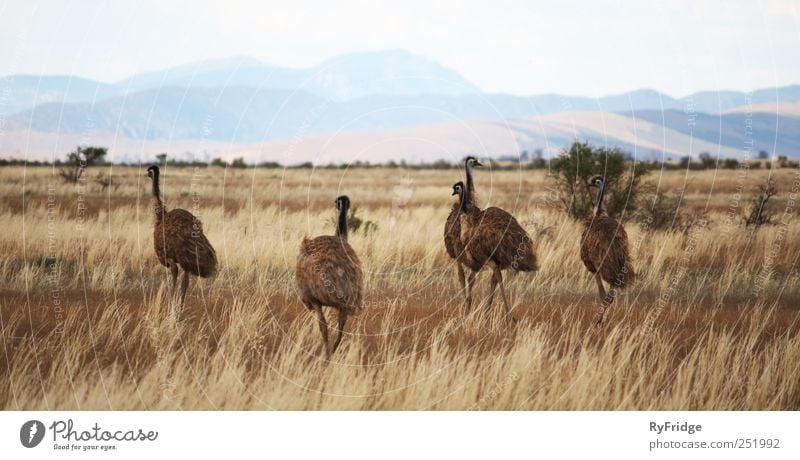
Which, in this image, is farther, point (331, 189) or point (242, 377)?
point (331, 189)

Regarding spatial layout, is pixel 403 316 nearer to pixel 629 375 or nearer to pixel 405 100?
pixel 629 375

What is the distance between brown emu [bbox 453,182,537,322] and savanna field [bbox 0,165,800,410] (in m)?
0.69

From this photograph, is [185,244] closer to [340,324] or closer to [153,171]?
[153,171]

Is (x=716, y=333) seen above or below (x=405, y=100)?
below

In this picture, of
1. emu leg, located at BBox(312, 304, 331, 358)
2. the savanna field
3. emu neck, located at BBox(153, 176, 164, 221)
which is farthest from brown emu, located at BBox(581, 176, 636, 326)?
emu neck, located at BBox(153, 176, 164, 221)

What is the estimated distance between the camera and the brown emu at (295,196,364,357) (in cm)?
881

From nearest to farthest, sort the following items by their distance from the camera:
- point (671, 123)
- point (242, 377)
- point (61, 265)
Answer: point (242, 377)
point (61, 265)
point (671, 123)

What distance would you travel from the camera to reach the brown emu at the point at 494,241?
11289 mm

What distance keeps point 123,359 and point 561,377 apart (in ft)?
15.5

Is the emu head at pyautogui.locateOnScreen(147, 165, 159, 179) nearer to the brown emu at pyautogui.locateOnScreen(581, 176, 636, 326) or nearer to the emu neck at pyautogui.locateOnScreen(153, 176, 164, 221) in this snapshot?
the emu neck at pyautogui.locateOnScreen(153, 176, 164, 221)

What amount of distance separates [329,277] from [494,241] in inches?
127

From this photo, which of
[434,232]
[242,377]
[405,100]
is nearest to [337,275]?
[242,377]

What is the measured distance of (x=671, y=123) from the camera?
10938cm
